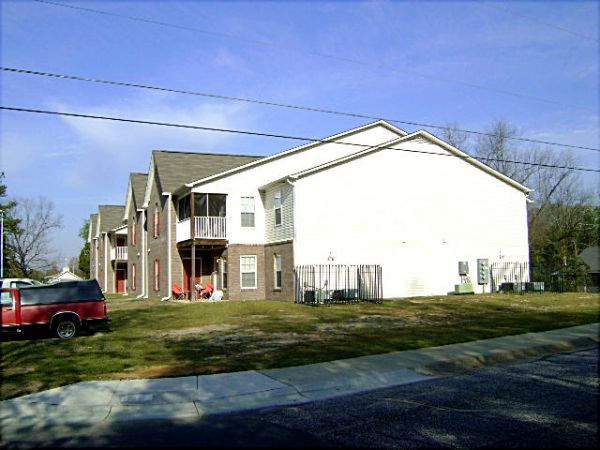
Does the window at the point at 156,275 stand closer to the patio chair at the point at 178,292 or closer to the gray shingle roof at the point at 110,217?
the patio chair at the point at 178,292

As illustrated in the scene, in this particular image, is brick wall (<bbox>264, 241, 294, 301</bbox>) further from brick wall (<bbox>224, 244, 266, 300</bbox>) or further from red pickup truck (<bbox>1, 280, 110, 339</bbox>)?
red pickup truck (<bbox>1, 280, 110, 339</bbox>)

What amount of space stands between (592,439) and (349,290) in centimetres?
Result: 2096

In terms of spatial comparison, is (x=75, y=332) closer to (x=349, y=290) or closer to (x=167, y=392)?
(x=167, y=392)

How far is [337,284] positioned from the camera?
2786 cm

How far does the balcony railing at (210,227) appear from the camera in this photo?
29.7 metres

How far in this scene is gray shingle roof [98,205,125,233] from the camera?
55178 millimetres

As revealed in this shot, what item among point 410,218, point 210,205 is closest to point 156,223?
point 210,205

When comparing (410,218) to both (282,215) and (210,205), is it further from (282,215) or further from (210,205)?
(210,205)

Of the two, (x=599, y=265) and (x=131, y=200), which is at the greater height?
(x=131, y=200)

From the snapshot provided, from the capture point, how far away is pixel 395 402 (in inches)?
344

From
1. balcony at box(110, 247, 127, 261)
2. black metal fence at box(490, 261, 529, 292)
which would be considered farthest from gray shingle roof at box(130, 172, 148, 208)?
black metal fence at box(490, 261, 529, 292)

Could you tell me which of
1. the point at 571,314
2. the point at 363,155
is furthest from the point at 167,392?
the point at 363,155

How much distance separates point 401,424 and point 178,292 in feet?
84.3

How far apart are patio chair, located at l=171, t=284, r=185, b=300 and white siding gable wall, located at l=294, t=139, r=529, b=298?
8.21 m
